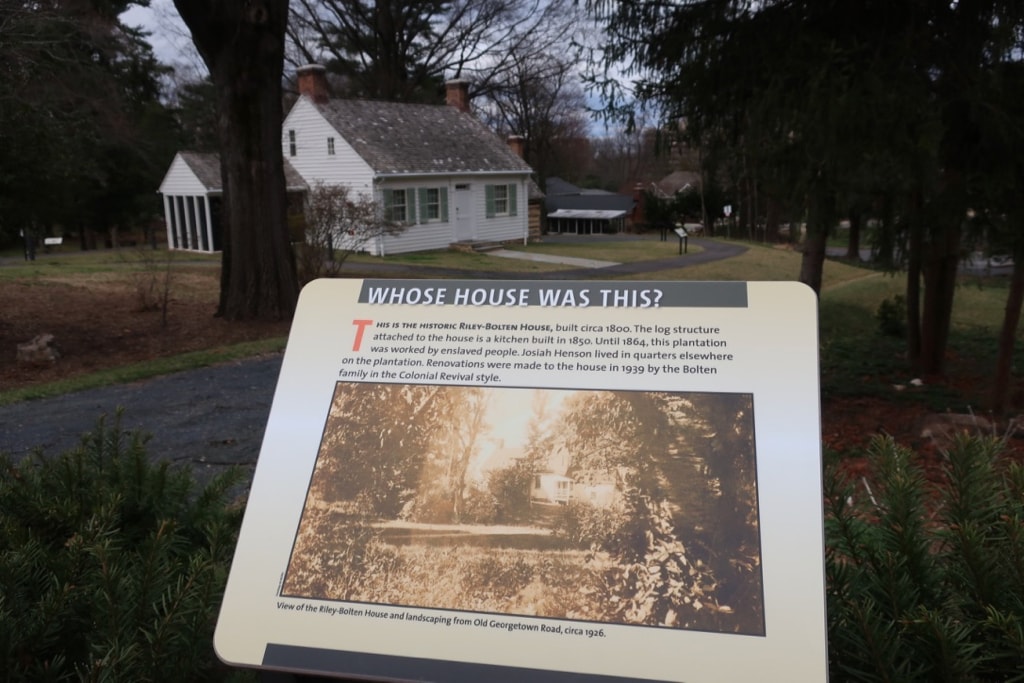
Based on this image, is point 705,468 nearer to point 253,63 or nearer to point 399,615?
point 399,615

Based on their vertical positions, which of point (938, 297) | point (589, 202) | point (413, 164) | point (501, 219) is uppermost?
point (413, 164)

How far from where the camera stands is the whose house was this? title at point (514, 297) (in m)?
2.25

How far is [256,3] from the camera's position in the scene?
38.6ft

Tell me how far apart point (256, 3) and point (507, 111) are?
4426 centimetres

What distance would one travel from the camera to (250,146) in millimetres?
12500

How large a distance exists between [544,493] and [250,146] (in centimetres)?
1183

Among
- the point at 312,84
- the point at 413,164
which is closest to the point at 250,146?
the point at 413,164

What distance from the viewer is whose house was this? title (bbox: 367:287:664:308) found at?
2.25 m

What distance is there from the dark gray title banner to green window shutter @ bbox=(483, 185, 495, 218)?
98.2 feet

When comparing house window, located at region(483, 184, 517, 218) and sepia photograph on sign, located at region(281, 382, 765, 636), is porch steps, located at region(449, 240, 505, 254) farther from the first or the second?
sepia photograph on sign, located at region(281, 382, 765, 636)

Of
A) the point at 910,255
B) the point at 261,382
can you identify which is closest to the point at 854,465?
the point at 910,255

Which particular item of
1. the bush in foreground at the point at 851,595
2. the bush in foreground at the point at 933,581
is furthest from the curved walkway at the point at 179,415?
the bush in foreground at the point at 933,581

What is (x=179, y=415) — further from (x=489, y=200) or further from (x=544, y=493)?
(x=489, y=200)

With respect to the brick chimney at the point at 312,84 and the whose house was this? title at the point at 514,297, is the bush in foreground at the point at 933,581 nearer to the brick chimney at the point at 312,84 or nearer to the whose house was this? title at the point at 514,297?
the whose house was this? title at the point at 514,297
